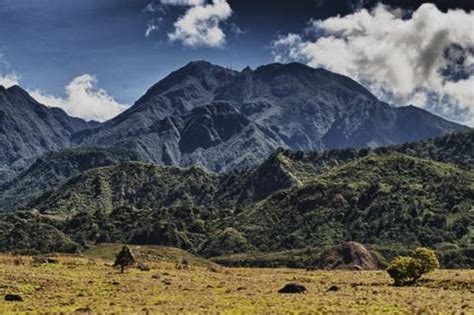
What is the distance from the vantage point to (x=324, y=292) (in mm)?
72750

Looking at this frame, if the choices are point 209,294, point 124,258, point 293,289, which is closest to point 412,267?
point 293,289

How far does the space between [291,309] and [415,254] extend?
A: 37.7 meters

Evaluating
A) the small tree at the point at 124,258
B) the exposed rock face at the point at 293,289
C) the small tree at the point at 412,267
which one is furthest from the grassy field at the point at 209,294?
the small tree at the point at 124,258

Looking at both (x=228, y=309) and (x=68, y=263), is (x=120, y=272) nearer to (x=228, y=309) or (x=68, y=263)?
(x=68, y=263)

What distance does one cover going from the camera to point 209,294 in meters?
70.4

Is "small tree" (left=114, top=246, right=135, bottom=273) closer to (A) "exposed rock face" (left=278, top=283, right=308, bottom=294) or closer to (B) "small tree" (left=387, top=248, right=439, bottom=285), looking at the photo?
(A) "exposed rock face" (left=278, top=283, right=308, bottom=294)

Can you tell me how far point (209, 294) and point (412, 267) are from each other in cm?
3054

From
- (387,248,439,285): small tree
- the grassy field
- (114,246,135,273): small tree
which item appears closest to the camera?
the grassy field

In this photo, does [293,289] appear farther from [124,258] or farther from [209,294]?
[124,258]

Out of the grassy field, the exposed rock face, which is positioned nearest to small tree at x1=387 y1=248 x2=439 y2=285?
the grassy field

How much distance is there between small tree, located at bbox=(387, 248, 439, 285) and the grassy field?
185 centimetres

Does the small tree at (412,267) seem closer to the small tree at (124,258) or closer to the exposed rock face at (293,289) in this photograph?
the exposed rock face at (293,289)

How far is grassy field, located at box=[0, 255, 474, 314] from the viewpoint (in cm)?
5584

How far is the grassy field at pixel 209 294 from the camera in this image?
5584cm
